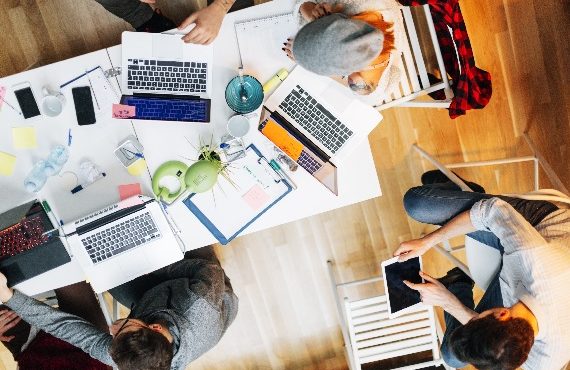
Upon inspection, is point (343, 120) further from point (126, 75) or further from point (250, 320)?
point (250, 320)

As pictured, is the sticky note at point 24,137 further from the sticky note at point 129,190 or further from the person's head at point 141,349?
the person's head at point 141,349

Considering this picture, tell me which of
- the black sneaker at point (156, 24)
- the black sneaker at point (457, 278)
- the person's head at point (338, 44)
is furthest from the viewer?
the black sneaker at point (457, 278)

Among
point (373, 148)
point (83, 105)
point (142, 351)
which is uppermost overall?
point (83, 105)

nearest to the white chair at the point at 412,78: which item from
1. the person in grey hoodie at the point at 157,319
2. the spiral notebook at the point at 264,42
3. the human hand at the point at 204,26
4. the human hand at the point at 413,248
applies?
the spiral notebook at the point at 264,42

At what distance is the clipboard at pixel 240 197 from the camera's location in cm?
181

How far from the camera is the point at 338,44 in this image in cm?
139

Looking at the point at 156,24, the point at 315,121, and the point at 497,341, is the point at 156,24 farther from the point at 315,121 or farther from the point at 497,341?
the point at 497,341

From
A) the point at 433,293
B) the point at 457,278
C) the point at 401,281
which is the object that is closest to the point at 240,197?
the point at 401,281

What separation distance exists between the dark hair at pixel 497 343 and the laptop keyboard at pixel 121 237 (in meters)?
1.13

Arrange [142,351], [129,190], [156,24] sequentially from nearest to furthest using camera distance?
[142,351] < [129,190] < [156,24]

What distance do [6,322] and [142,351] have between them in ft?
3.21

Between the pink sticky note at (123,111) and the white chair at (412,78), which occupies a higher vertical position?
Result: the pink sticky note at (123,111)

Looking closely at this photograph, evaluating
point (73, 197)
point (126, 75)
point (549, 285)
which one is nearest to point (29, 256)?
point (73, 197)

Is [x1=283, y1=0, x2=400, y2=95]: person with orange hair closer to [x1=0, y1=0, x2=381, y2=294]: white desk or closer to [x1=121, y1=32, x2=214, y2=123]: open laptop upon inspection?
[x1=0, y1=0, x2=381, y2=294]: white desk
